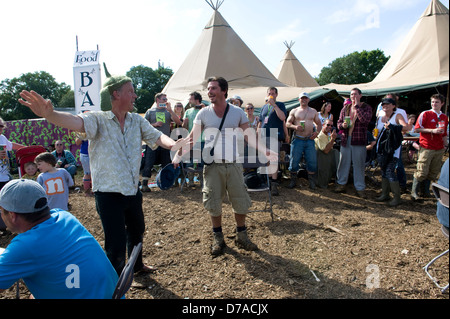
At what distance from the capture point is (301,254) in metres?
3.14

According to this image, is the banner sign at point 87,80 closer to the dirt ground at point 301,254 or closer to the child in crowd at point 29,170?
the child in crowd at point 29,170

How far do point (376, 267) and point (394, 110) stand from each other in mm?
3038

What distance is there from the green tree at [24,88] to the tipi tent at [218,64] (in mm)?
29154

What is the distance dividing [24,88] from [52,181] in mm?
48422

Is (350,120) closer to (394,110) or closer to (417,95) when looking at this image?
(394,110)

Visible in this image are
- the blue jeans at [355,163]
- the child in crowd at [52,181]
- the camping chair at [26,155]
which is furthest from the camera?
the blue jeans at [355,163]

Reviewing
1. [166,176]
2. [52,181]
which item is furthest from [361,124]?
[52,181]

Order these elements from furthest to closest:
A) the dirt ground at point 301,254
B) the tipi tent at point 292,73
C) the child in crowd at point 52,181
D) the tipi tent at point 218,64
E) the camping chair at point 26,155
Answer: the tipi tent at point 292,73 → the tipi tent at point 218,64 → the camping chair at point 26,155 → the child in crowd at point 52,181 → the dirt ground at point 301,254

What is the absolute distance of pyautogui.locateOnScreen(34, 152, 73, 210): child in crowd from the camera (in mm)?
3576

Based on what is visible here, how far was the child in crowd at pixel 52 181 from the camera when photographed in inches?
141

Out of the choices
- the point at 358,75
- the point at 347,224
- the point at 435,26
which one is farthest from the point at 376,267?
the point at 358,75

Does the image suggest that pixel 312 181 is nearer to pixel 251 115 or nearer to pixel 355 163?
pixel 355 163

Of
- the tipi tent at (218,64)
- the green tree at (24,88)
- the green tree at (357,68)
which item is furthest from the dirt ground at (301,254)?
the green tree at (357,68)

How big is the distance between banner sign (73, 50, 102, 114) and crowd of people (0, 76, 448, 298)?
153cm
